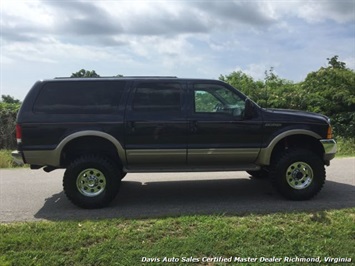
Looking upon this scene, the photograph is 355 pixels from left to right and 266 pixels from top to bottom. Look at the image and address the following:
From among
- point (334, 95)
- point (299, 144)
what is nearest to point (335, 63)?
point (334, 95)

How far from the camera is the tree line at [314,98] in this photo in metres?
14.7

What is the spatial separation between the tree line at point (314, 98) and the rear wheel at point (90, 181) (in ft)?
29.8

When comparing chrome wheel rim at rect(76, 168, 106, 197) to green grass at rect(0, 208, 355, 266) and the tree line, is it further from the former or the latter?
the tree line

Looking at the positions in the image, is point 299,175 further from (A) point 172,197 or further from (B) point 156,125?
(B) point 156,125

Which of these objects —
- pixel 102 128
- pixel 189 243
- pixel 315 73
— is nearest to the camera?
pixel 189 243

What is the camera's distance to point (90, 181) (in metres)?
6.33

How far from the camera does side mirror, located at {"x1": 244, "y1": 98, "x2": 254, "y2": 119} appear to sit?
650 cm

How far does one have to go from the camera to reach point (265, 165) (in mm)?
6664

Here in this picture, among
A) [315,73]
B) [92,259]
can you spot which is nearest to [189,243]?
[92,259]

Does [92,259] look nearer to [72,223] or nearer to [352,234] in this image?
[72,223]

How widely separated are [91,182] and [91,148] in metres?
0.54

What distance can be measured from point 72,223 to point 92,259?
120 centimetres

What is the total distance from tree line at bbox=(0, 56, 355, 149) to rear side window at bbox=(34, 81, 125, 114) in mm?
8795

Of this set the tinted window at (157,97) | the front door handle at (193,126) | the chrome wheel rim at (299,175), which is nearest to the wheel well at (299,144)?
the chrome wheel rim at (299,175)
